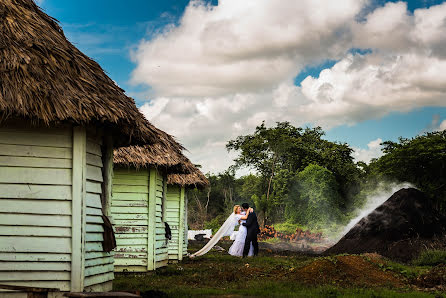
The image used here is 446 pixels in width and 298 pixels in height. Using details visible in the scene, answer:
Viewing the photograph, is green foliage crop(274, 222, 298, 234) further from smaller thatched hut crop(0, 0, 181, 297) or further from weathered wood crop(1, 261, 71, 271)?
weathered wood crop(1, 261, 71, 271)

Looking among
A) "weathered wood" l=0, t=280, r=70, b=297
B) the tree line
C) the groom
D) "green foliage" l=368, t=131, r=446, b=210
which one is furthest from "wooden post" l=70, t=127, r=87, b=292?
the tree line

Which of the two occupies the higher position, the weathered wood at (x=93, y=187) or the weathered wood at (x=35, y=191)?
the weathered wood at (x=93, y=187)

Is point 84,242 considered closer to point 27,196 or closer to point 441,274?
point 27,196

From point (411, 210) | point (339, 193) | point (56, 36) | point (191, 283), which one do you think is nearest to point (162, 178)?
point (191, 283)

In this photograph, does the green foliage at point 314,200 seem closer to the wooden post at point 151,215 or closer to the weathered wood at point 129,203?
the wooden post at point 151,215

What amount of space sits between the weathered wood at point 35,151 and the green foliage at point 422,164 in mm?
23499

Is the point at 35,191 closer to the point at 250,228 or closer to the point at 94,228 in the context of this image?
the point at 94,228

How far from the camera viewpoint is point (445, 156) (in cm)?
3041

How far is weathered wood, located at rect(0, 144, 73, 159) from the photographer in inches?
349

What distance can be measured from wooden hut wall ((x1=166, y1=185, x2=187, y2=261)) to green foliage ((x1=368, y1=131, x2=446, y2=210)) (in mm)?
13920

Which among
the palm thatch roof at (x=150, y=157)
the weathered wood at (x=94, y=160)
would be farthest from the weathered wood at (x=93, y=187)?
the palm thatch roof at (x=150, y=157)

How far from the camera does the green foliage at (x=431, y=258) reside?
17.3 metres

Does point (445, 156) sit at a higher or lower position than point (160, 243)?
higher

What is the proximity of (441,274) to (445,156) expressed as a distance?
62.4 feet
